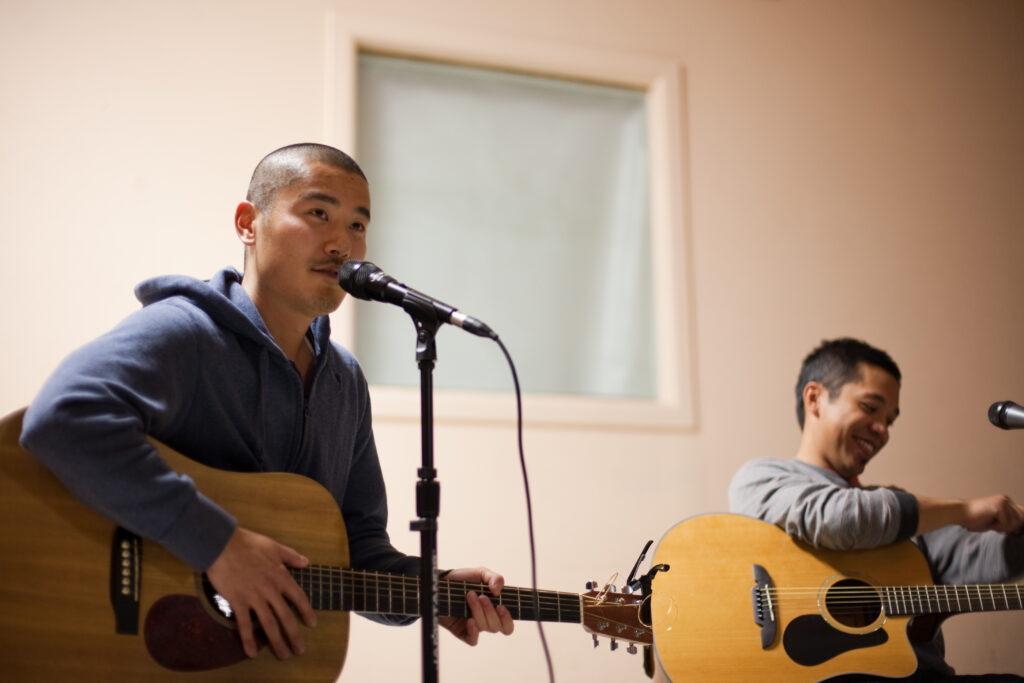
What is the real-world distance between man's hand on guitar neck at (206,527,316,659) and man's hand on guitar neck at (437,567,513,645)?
394mm

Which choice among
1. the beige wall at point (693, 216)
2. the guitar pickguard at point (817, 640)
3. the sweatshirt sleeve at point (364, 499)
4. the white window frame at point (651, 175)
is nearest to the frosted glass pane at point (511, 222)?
the white window frame at point (651, 175)

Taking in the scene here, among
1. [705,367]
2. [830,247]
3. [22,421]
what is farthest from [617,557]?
[22,421]

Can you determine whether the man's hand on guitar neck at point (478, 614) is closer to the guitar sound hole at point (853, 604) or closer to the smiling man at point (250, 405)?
the smiling man at point (250, 405)

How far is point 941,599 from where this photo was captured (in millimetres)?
2645

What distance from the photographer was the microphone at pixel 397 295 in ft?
5.37

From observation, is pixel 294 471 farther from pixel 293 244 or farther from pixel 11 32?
pixel 11 32

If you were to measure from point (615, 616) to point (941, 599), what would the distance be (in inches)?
42.0

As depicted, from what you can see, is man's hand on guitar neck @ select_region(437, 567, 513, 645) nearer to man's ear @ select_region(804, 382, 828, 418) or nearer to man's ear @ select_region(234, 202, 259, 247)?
man's ear @ select_region(234, 202, 259, 247)

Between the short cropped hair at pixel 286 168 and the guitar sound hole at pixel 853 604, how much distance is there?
1728mm

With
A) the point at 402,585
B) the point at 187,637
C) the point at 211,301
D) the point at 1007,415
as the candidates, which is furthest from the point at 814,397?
the point at 187,637

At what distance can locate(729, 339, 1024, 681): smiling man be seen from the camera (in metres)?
2.65

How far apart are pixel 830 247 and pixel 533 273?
1310 millimetres

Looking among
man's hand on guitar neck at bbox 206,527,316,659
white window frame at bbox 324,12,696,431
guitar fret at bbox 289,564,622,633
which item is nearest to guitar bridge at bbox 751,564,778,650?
guitar fret at bbox 289,564,622,633

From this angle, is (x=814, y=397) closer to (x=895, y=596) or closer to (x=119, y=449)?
(x=895, y=596)
